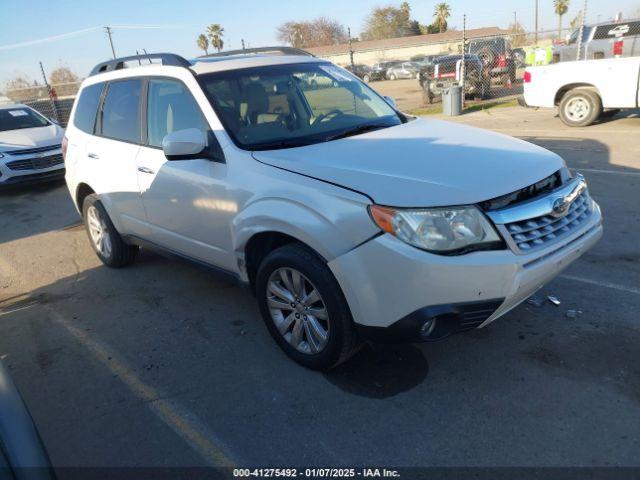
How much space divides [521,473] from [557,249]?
3.84ft

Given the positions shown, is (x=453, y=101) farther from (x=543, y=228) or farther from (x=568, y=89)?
(x=543, y=228)

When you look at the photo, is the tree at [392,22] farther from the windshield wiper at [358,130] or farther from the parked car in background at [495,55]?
the windshield wiper at [358,130]

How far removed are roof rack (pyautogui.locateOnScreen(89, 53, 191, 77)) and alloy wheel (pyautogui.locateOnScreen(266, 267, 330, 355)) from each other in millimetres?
1812

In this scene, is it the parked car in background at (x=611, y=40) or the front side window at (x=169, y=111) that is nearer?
the front side window at (x=169, y=111)

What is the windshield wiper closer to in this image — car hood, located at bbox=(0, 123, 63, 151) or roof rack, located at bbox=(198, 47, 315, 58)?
roof rack, located at bbox=(198, 47, 315, 58)

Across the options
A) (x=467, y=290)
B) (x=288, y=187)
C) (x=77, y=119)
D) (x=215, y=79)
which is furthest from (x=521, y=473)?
(x=77, y=119)

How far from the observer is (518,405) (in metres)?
2.74

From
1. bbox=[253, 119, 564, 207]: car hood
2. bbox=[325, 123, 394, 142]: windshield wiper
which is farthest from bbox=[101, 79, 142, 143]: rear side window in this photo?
bbox=[325, 123, 394, 142]: windshield wiper

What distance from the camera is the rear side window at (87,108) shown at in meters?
4.89

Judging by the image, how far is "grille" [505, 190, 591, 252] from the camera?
102 inches

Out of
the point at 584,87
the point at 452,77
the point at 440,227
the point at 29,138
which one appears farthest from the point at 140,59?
the point at 452,77

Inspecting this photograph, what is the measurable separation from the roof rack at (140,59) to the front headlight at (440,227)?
2169 millimetres

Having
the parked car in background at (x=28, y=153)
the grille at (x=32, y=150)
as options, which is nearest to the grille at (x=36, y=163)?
the parked car in background at (x=28, y=153)

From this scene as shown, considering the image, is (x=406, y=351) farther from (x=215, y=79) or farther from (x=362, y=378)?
(x=215, y=79)
